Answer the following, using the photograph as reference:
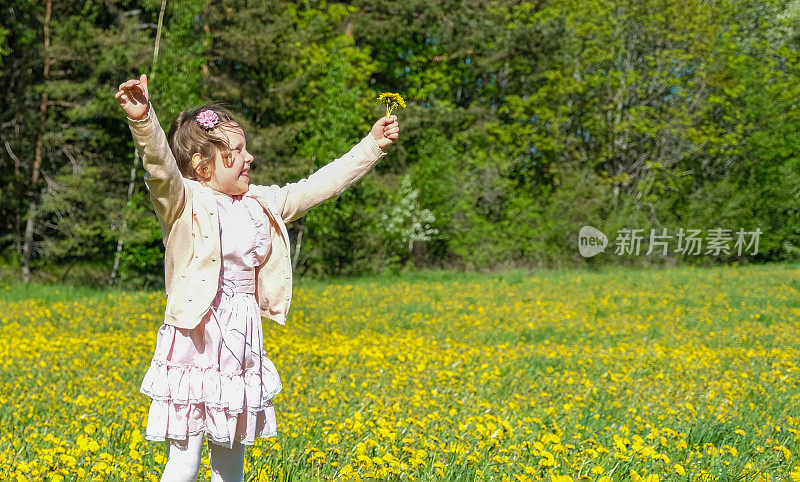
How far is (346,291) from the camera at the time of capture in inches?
605

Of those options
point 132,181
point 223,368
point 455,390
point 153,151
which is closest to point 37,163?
point 132,181

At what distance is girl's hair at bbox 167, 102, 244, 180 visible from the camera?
301cm

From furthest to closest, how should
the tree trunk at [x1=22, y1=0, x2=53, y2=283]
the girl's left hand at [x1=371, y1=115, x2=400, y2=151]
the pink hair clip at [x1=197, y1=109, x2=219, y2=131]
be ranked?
the tree trunk at [x1=22, y1=0, x2=53, y2=283], the girl's left hand at [x1=371, y1=115, x2=400, y2=151], the pink hair clip at [x1=197, y1=109, x2=219, y2=131]

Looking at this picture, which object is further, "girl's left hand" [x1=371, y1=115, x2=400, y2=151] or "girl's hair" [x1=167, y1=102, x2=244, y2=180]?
"girl's left hand" [x1=371, y1=115, x2=400, y2=151]

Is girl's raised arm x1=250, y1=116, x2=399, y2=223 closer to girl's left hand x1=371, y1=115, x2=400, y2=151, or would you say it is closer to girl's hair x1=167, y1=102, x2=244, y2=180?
girl's left hand x1=371, y1=115, x2=400, y2=151

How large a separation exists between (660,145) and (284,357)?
80.6 feet

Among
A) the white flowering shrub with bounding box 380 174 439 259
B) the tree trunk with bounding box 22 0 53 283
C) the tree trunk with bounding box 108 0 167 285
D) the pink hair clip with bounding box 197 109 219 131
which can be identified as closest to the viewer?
the pink hair clip with bounding box 197 109 219 131

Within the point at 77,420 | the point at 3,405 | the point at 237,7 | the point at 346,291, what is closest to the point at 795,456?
the point at 77,420

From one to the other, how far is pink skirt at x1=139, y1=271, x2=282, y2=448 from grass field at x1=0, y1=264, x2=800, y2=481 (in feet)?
1.49

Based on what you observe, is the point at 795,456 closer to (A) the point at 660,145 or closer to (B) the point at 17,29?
(B) the point at 17,29

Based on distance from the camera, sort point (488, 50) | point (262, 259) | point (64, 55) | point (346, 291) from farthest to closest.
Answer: point (488, 50), point (64, 55), point (346, 291), point (262, 259)

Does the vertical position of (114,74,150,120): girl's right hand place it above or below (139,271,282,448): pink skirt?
above

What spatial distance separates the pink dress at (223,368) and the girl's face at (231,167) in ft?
0.18

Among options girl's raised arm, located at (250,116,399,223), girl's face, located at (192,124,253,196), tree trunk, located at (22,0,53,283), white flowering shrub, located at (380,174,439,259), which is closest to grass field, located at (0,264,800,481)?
girl's raised arm, located at (250,116,399,223)
